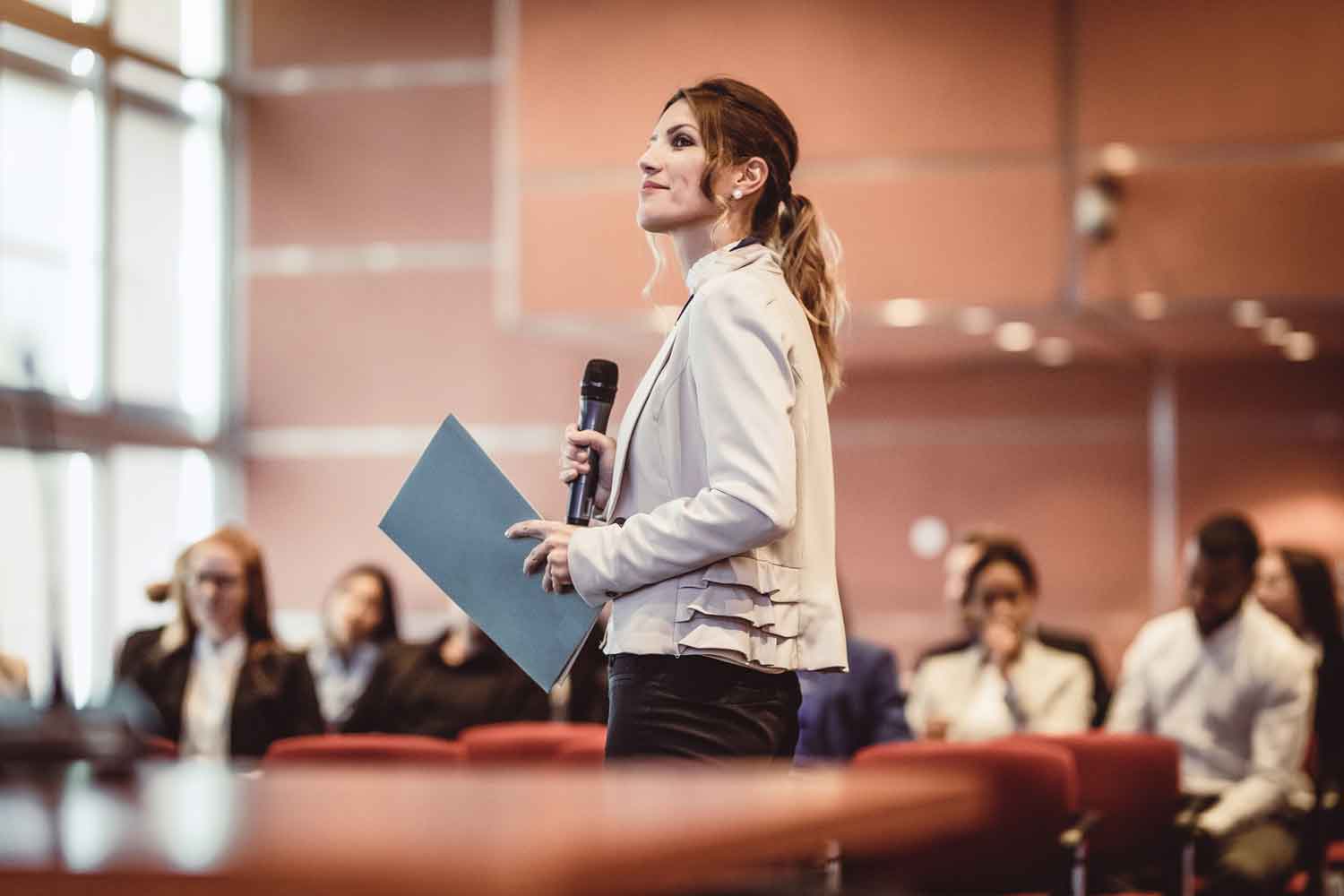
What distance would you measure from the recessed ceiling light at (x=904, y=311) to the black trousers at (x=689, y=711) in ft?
16.0

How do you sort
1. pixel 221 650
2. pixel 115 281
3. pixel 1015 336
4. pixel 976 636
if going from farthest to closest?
pixel 115 281 → pixel 1015 336 → pixel 976 636 → pixel 221 650

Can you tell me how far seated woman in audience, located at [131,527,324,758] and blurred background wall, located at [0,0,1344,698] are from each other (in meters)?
1.65

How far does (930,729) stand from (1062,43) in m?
3.18

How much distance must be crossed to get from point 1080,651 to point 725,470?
4.60 metres

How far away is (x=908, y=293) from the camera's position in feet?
22.7

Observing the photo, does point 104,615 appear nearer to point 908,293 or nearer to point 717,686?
point 908,293

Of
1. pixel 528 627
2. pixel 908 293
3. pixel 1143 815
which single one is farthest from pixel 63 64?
pixel 528 627

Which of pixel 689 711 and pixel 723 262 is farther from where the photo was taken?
pixel 723 262

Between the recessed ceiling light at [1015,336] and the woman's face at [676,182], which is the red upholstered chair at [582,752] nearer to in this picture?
the woman's face at [676,182]

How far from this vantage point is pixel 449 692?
613 cm

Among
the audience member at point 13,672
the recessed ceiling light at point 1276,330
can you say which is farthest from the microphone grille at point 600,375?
the recessed ceiling light at point 1276,330

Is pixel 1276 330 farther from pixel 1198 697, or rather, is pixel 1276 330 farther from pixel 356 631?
pixel 356 631

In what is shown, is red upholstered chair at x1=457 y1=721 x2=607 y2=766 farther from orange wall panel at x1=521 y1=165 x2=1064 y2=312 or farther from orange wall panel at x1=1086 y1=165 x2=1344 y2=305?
orange wall panel at x1=1086 y1=165 x2=1344 y2=305

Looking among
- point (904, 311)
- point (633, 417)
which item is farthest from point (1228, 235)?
point (633, 417)
